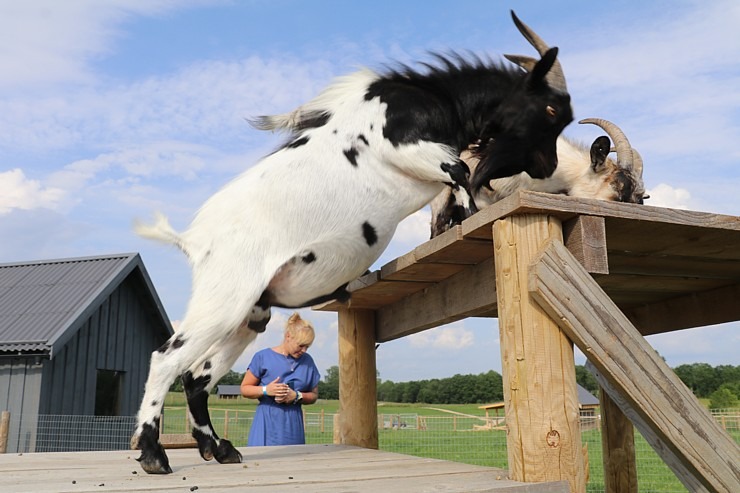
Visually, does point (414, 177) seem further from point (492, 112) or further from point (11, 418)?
point (11, 418)

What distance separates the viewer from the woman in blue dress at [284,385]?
17.3 ft

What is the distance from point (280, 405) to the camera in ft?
17.5

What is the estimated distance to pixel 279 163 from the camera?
3.39 meters

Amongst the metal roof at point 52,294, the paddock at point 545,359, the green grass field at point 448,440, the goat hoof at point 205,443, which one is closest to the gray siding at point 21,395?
the metal roof at point 52,294

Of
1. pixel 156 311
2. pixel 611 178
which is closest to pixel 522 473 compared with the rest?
pixel 611 178

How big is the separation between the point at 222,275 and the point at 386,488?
3.84 feet

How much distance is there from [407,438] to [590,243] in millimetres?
19142

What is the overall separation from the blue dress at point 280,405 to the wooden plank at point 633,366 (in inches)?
129

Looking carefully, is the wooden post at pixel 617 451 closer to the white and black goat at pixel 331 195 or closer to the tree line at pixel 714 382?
the white and black goat at pixel 331 195

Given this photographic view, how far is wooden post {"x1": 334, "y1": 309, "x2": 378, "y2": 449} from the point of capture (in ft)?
15.0

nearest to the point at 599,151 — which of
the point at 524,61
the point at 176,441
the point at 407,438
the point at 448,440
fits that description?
the point at 524,61

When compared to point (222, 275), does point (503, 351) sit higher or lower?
lower

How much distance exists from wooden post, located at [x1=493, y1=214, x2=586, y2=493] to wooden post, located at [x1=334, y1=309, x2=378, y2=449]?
2110 mm

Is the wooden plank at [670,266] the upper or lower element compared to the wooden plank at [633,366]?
upper
